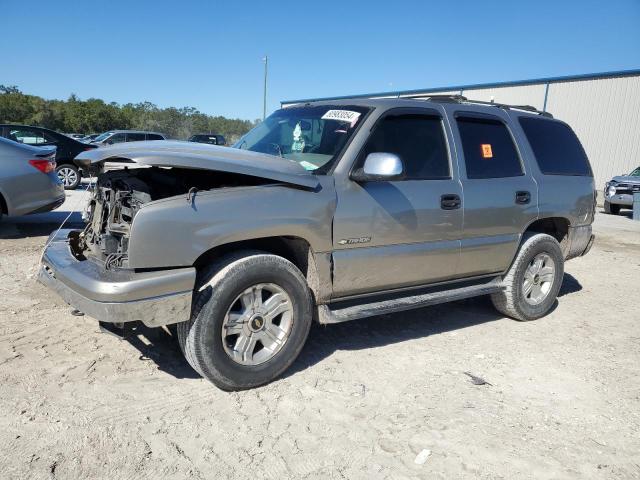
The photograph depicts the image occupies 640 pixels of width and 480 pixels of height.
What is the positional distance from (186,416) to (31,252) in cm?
473

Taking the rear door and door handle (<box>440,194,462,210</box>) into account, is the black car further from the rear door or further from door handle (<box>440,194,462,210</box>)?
door handle (<box>440,194,462,210</box>)

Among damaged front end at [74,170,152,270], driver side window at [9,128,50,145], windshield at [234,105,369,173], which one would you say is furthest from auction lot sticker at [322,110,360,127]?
driver side window at [9,128,50,145]

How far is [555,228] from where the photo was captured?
563 centimetres

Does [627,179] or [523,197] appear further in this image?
[627,179]

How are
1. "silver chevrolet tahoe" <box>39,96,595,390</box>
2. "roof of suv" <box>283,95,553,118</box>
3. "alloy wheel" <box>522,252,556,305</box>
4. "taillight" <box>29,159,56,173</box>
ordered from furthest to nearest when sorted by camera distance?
1. "taillight" <box>29,159,56,173</box>
2. "alloy wheel" <box>522,252,556,305</box>
3. "roof of suv" <box>283,95,553,118</box>
4. "silver chevrolet tahoe" <box>39,96,595,390</box>

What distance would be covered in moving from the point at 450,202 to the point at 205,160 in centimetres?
207

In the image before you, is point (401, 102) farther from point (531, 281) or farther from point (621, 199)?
point (621, 199)

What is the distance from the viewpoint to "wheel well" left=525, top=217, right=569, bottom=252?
17.8ft

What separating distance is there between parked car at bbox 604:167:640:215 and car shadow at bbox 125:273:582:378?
12189 millimetres

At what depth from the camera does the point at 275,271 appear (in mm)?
3441

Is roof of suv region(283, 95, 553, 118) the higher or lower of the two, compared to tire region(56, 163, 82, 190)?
higher

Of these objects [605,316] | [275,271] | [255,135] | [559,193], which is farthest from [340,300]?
[605,316]

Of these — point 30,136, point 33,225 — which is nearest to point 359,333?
point 33,225

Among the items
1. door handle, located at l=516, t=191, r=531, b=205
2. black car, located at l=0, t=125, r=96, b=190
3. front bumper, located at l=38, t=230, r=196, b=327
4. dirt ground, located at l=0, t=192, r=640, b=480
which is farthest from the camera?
black car, located at l=0, t=125, r=96, b=190
